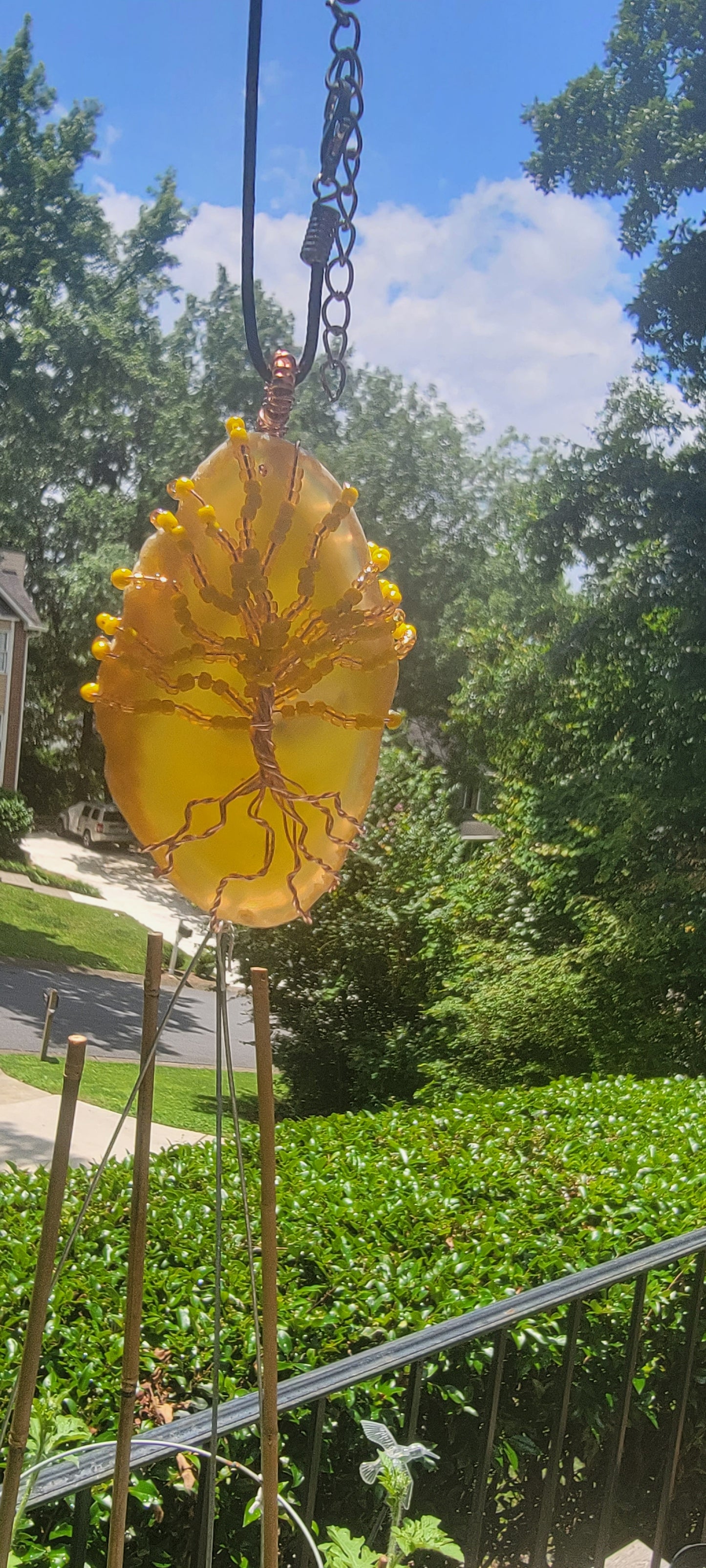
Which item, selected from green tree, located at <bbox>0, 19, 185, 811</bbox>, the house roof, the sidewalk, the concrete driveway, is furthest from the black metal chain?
the concrete driveway

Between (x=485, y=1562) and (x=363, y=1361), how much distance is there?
0.85 metres

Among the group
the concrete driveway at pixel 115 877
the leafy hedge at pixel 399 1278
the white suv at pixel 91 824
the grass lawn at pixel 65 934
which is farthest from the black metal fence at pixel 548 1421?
the white suv at pixel 91 824

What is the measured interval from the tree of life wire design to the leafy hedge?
2.89 feet

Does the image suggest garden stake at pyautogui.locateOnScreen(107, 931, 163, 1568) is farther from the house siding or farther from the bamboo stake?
the house siding

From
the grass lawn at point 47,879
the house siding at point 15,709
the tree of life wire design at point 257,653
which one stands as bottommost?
the tree of life wire design at point 257,653

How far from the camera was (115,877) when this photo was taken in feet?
47.6

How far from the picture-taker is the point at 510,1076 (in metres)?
5.08

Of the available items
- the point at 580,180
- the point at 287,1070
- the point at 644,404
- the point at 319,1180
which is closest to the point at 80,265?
the point at 580,180

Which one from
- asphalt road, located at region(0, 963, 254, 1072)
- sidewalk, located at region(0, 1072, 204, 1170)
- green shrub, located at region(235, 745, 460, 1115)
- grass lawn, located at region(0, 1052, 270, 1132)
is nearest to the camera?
green shrub, located at region(235, 745, 460, 1115)

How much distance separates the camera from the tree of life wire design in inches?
23.8

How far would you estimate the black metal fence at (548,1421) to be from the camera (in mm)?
899

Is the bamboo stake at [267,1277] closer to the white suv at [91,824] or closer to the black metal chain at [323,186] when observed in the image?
the black metal chain at [323,186]

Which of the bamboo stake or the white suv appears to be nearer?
the bamboo stake

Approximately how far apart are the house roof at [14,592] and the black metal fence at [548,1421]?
479 inches
